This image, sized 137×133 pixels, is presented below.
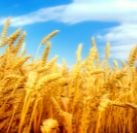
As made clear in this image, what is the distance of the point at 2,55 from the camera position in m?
2.08

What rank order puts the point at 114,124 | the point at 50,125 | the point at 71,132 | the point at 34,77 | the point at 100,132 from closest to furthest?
the point at 50,125
the point at 34,77
the point at 71,132
the point at 100,132
the point at 114,124

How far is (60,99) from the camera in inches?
74.0

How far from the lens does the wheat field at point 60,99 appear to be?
144cm

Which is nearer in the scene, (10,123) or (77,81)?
(10,123)

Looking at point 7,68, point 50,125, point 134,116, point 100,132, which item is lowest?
point 50,125

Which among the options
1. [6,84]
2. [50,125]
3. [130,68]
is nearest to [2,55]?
[6,84]

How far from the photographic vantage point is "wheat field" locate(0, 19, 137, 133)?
1.44 meters

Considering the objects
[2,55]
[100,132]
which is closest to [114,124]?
[100,132]

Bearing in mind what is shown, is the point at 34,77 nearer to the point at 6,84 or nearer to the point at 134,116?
the point at 6,84

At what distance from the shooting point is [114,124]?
197 cm

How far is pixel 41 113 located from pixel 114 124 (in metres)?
0.42

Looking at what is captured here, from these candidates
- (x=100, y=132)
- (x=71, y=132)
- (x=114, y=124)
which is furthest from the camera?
(x=114, y=124)

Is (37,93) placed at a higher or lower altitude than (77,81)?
lower

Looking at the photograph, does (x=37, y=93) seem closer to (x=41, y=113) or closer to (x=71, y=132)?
(x=71, y=132)
